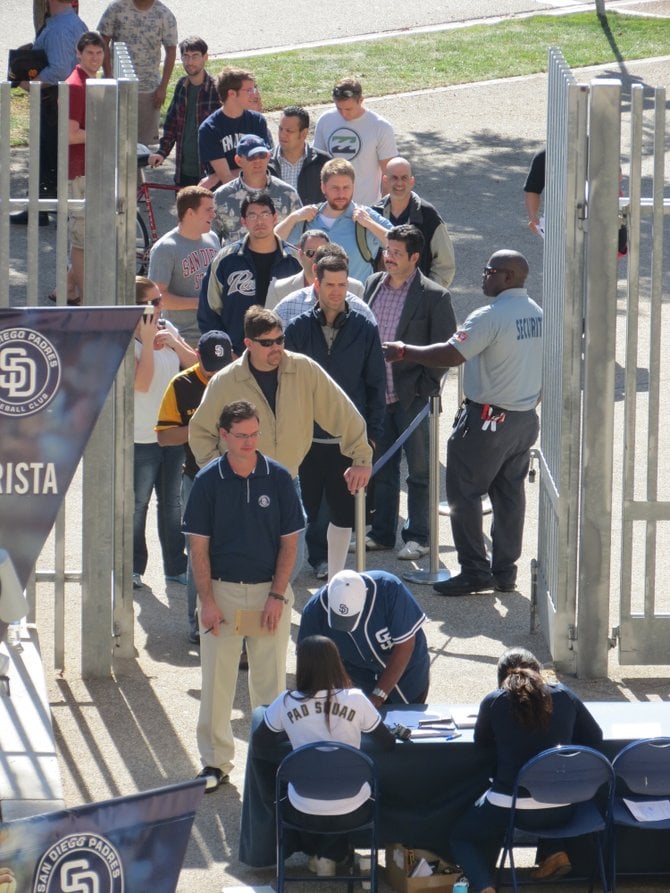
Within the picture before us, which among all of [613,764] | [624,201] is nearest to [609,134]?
[624,201]

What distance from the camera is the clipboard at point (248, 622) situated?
7520mm

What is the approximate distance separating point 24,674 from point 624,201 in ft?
12.0

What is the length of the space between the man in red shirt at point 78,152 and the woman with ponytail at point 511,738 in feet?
10.0

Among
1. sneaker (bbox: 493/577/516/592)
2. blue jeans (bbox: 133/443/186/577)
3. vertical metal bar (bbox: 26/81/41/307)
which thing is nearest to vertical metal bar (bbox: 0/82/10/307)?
vertical metal bar (bbox: 26/81/41/307)

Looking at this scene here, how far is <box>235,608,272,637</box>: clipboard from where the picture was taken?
752cm

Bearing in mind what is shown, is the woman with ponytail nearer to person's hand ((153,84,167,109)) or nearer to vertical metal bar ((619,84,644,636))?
vertical metal bar ((619,84,644,636))

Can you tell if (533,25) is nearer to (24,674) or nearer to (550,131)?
(550,131)

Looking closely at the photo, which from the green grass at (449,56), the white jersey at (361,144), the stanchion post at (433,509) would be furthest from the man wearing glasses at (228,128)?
the green grass at (449,56)

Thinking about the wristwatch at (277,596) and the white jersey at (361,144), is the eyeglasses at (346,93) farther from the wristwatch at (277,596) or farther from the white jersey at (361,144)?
the wristwatch at (277,596)

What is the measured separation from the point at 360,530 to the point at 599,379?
1621 mm

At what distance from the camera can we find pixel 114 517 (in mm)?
8562

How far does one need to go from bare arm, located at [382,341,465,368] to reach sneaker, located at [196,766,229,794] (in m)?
2.76

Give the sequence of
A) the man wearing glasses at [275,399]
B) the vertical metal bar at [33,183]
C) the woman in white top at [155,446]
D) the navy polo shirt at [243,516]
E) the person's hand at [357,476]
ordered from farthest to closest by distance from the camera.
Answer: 1. the woman in white top at [155,446]
2. the person's hand at [357,476]
3. the man wearing glasses at [275,399]
4. the vertical metal bar at [33,183]
5. the navy polo shirt at [243,516]

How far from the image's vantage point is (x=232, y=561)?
7504 millimetres
